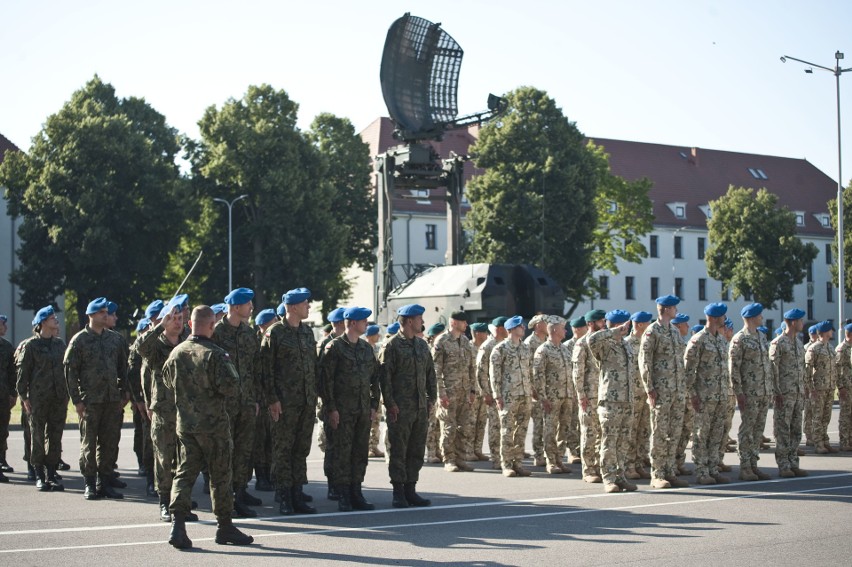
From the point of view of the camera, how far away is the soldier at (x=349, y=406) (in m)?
10.8

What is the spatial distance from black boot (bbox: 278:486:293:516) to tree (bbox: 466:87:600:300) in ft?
119

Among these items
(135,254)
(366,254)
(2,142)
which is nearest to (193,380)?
(135,254)

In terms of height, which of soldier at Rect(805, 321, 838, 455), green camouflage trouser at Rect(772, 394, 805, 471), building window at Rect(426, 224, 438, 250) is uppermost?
building window at Rect(426, 224, 438, 250)

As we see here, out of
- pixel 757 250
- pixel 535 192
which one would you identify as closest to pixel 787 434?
pixel 535 192

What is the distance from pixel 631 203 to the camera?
5612cm

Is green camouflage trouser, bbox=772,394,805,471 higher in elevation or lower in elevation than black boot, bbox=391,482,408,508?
higher

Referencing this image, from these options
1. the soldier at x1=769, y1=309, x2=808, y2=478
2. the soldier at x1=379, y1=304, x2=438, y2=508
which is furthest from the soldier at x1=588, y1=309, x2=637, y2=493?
the soldier at x1=769, y1=309, x2=808, y2=478

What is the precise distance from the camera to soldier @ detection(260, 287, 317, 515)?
10.6m

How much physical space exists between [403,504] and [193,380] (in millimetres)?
3013

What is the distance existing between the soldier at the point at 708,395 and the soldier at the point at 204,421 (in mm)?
5719

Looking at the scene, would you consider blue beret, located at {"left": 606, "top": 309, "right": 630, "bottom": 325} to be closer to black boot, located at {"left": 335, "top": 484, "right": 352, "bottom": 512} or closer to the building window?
black boot, located at {"left": 335, "top": 484, "right": 352, "bottom": 512}

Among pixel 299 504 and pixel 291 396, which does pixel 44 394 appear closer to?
pixel 291 396

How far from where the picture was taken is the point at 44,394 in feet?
42.3

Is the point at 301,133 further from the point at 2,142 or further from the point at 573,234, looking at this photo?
the point at 2,142
